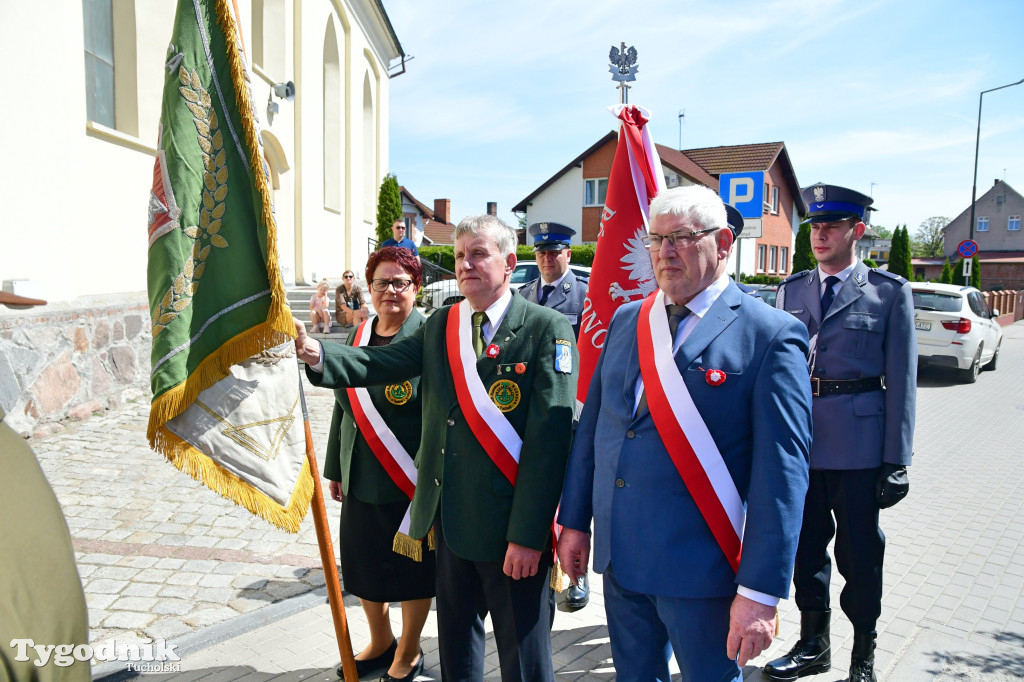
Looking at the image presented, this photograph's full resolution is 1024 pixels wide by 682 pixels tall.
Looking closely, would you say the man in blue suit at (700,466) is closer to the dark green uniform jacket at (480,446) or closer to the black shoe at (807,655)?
the dark green uniform jacket at (480,446)

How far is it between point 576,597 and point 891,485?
176 centimetres

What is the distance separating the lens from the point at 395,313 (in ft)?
10.7

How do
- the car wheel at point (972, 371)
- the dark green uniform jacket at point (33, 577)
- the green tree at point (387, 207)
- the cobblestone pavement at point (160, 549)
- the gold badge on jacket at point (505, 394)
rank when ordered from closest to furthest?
the dark green uniform jacket at point (33, 577)
the gold badge on jacket at point (505, 394)
the cobblestone pavement at point (160, 549)
the car wheel at point (972, 371)
the green tree at point (387, 207)

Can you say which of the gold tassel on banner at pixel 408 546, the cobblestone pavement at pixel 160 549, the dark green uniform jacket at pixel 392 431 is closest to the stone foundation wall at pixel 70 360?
the cobblestone pavement at pixel 160 549

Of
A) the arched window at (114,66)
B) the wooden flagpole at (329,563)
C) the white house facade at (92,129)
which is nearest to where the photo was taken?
the wooden flagpole at (329,563)

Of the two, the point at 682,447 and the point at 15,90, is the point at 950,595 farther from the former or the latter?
the point at 15,90

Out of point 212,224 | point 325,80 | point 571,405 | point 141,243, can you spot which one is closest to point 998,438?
point 571,405

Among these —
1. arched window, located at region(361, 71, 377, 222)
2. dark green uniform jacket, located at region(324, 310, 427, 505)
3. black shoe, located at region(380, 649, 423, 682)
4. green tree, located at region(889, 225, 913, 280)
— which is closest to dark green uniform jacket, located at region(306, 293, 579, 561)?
dark green uniform jacket, located at region(324, 310, 427, 505)

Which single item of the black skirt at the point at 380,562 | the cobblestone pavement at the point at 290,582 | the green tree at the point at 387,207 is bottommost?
the cobblestone pavement at the point at 290,582

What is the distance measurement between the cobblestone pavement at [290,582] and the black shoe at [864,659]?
0.19 meters

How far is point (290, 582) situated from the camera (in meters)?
4.13

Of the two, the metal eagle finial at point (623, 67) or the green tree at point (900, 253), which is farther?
the green tree at point (900, 253)

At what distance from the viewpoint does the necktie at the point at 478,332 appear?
2649 millimetres

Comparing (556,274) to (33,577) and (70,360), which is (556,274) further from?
(70,360)
